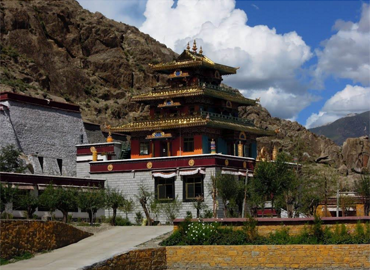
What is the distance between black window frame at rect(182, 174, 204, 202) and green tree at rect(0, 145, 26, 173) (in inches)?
600

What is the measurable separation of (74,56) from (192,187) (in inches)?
3039

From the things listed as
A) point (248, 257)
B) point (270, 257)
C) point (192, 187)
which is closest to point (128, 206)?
point (192, 187)

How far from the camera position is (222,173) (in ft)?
172

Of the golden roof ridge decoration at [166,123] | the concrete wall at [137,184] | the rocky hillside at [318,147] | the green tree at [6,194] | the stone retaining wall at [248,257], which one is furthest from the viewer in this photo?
the rocky hillside at [318,147]

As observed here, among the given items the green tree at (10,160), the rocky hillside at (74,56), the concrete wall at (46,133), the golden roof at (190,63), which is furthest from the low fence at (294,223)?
the rocky hillside at (74,56)

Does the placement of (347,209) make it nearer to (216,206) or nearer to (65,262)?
(216,206)

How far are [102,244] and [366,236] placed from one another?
46.0 ft

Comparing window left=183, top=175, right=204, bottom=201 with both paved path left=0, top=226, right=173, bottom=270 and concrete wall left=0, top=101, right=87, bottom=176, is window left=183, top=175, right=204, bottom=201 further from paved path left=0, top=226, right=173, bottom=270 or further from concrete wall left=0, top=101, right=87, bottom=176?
concrete wall left=0, top=101, right=87, bottom=176

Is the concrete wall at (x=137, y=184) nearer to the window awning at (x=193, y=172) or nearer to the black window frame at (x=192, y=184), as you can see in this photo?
the black window frame at (x=192, y=184)

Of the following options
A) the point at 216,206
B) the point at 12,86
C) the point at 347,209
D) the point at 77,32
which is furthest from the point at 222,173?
the point at 77,32

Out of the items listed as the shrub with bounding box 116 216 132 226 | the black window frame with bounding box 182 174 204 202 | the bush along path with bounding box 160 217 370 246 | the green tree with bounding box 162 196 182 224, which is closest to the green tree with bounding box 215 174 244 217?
the black window frame with bounding box 182 174 204 202

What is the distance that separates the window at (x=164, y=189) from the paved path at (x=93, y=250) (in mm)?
10567

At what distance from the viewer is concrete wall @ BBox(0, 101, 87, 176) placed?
6359 centimetres

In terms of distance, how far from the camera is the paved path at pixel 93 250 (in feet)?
100
